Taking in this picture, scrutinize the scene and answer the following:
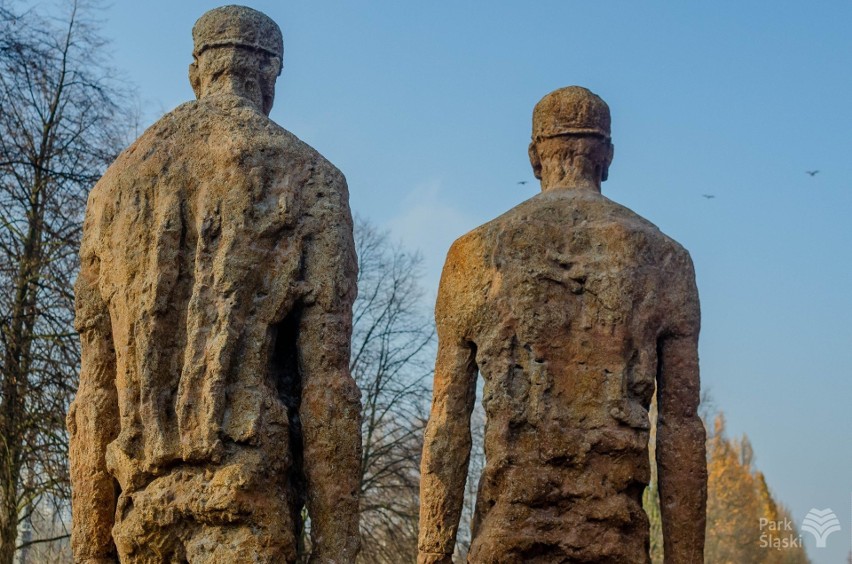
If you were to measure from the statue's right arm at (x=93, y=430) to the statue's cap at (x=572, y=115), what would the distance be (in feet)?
12.2

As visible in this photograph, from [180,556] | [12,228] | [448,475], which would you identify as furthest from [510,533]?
[12,228]

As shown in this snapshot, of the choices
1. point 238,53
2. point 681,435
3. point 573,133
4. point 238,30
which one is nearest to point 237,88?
point 238,53

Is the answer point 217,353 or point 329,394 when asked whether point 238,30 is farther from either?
point 329,394

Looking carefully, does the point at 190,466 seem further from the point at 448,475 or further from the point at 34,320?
the point at 34,320

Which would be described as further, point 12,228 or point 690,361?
point 12,228

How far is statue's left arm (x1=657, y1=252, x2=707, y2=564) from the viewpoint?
28.7 ft

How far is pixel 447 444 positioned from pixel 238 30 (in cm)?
294

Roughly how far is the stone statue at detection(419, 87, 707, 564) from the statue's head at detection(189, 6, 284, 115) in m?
2.21

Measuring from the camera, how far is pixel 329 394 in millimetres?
6816

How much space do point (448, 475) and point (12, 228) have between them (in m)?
10.5

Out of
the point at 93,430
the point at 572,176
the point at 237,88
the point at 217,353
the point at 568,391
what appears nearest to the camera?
the point at 217,353

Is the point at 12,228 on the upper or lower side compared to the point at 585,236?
upper

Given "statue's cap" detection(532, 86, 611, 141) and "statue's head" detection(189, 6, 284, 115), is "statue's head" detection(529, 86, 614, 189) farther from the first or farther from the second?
"statue's head" detection(189, 6, 284, 115)

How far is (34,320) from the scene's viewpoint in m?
17.3
